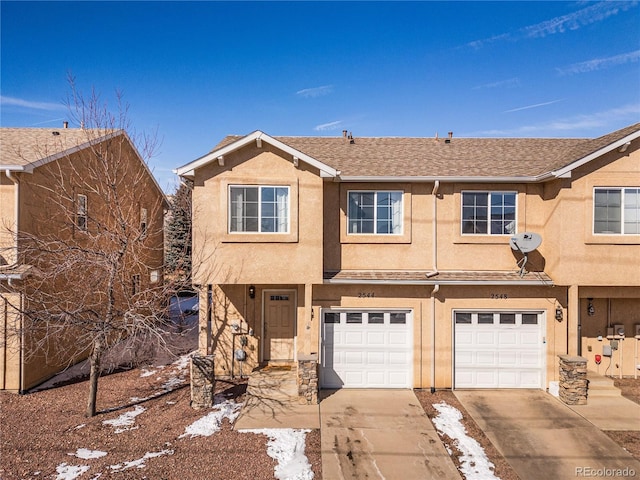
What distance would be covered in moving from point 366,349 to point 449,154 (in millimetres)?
6769

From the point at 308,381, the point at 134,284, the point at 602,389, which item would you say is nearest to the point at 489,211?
the point at 602,389

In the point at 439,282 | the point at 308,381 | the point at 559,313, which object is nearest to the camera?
the point at 308,381

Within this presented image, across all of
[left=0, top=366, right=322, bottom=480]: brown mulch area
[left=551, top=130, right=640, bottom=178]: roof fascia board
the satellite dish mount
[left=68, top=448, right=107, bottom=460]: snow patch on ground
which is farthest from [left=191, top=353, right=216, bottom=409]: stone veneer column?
[left=551, top=130, right=640, bottom=178]: roof fascia board

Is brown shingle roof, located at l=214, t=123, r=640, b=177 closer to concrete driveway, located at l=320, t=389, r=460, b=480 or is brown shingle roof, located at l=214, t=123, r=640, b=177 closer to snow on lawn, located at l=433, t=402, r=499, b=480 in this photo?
concrete driveway, located at l=320, t=389, r=460, b=480

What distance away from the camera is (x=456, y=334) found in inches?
380

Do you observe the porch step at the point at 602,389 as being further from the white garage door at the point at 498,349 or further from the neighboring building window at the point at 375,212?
the neighboring building window at the point at 375,212

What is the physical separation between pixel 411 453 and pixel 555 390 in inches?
205

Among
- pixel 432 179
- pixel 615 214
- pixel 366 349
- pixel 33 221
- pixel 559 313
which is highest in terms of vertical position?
pixel 432 179

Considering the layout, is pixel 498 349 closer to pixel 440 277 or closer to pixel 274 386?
pixel 440 277

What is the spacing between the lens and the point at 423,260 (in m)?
9.80

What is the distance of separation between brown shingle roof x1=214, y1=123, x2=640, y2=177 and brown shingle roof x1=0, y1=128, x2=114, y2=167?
4.88m

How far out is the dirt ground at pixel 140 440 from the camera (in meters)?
5.95

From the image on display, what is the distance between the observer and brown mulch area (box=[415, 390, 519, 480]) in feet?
20.2

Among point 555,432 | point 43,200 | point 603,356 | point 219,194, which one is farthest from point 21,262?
point 603,356
